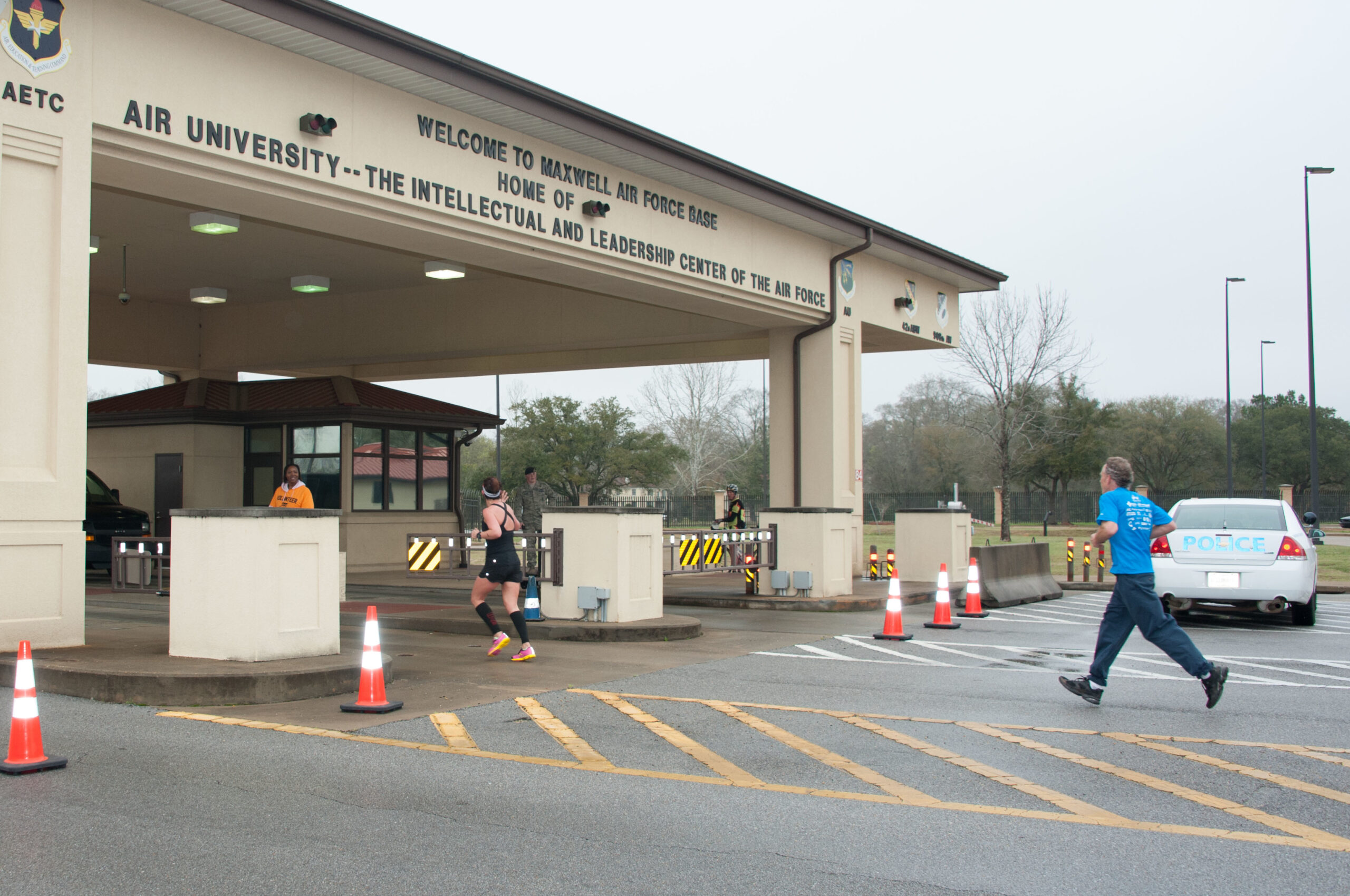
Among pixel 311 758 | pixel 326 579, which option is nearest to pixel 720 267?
pixel 326 579

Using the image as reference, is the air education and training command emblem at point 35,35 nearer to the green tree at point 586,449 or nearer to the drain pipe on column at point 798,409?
the drain pipe on column at point 798,409

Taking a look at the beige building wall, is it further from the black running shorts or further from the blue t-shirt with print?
the blue t-shirt with print

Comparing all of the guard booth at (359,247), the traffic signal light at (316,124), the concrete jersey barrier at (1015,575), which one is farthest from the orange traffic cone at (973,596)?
the traffic signal light at (316,124)

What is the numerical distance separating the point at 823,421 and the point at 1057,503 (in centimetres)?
5322

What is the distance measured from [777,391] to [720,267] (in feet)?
13.0

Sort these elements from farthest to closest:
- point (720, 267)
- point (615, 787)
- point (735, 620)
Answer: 1. point (720, 267)
2. point (735, 620)
3. point (615, 787)

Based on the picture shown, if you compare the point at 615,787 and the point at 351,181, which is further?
the point at 351,181

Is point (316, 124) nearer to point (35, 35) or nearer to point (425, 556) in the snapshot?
point (35, 35)

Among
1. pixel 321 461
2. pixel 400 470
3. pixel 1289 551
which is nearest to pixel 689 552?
pixel 1289 551

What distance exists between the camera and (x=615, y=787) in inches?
237

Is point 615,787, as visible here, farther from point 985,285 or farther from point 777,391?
point 985,285

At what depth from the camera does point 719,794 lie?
5.90 metres

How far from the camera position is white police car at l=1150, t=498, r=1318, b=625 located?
13.9 metres

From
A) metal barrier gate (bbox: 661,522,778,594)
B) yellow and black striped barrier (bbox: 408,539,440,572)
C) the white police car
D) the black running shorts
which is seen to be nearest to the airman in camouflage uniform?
yellow and black striped barrier (bbox: 408,539,440,572)
